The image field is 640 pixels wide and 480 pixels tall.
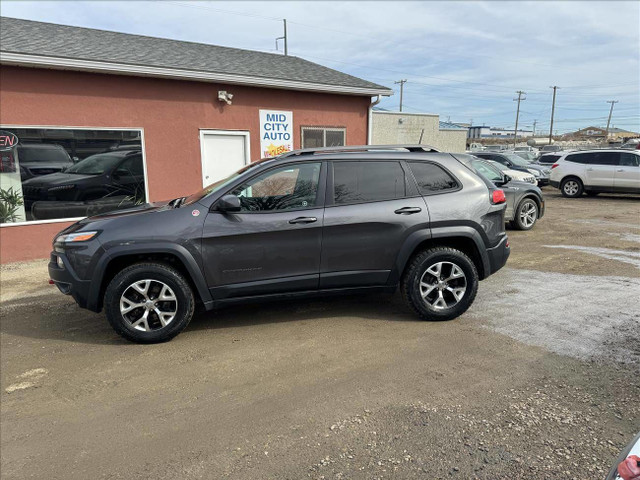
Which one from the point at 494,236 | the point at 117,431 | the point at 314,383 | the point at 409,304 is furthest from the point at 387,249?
the point at 117,431

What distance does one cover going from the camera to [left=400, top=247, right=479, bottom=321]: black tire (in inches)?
176

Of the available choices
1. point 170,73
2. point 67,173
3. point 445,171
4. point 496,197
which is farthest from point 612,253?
point 67,173

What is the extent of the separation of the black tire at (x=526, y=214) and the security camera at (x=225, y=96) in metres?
6.72

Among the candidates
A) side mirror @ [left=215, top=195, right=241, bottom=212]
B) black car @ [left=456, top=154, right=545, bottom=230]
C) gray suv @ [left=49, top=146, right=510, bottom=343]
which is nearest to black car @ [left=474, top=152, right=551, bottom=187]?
black car @ [left=456, top=154, right=545, bottom=230]

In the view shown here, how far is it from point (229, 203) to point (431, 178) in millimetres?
2148

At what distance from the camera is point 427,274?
4523 millimetres

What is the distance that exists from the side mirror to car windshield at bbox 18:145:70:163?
5.46 meters

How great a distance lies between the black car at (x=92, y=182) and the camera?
789cm

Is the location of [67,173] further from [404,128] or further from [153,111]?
[404,128]

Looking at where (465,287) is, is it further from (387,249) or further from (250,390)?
(250,390)

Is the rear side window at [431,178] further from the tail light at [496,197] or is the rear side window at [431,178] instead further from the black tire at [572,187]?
the black tire at [572,187]

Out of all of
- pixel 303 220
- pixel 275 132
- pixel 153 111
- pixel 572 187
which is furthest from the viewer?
pixel 572 187

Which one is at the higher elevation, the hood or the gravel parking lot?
the hood

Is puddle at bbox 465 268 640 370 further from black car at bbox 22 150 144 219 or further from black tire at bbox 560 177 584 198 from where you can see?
black tire at bbox 560 177 584 198
